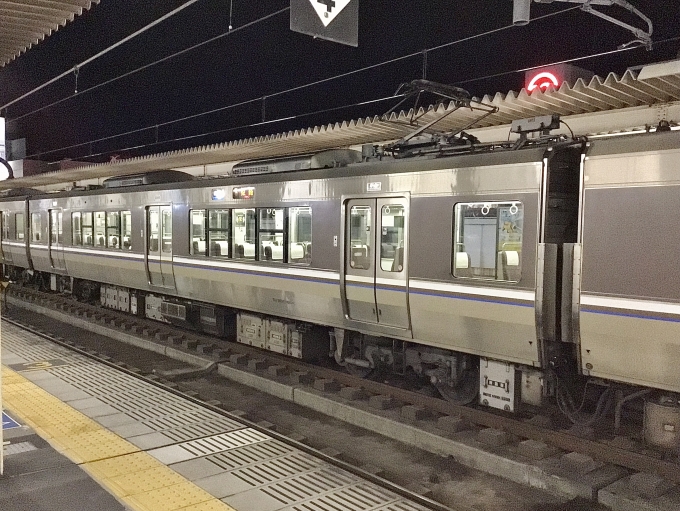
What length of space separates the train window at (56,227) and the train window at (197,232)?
23.6ft

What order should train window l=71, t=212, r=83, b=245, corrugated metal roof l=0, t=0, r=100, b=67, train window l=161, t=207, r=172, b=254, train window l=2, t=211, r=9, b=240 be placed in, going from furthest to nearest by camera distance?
train window l=2, t=211, r=9, b=240, train window l=71, t=212, r=83, b=245, train window l=161, t=207, r=172, b=254, corrugated metal roof l=0, t=0, r=100, b=67

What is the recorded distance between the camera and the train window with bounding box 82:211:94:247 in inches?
594

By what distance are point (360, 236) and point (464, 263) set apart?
5.57 feet

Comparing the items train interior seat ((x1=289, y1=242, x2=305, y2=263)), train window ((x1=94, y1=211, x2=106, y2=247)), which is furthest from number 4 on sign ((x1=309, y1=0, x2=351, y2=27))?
train window ((x1=94, y1=211, x2=106, y2=247))

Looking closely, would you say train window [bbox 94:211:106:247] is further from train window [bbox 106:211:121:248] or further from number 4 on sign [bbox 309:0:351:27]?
number 4 on sign [bbox 309:0:351:27]

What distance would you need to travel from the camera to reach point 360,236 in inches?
318

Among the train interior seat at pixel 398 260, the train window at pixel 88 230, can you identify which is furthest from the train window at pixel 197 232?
the train window at pixel 88 230

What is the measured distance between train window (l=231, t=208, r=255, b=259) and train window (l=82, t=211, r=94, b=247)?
6.42 m

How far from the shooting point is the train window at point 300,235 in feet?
28.9

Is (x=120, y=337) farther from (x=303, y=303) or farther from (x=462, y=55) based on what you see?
(x=462, y=55)

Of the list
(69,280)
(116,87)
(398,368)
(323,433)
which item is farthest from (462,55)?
(323,433)

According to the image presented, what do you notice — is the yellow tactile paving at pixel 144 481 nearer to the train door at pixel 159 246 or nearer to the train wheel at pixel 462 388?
the train wheel at pixel 462 388

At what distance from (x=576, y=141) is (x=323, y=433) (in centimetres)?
426

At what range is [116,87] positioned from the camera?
24891mm
